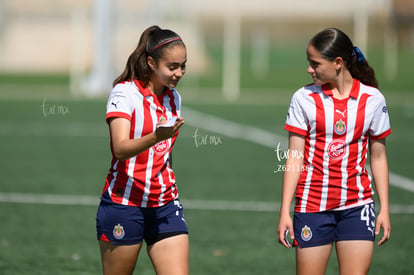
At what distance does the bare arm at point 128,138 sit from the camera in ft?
13.7

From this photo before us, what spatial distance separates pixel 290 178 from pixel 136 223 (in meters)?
0.91

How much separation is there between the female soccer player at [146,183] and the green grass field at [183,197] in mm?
2019

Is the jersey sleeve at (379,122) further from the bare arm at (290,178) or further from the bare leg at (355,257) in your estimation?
the bare leg at (355,257)

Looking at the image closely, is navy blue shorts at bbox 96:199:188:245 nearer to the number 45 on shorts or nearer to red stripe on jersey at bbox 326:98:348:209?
red stripe on jersey at bbox 326:98:348:209

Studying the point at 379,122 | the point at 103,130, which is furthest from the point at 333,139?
the point at 103,130

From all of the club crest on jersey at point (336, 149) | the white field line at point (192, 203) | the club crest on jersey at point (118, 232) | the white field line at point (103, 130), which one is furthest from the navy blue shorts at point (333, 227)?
the white field line at point (103, 130)

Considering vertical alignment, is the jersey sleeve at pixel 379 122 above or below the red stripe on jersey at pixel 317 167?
above

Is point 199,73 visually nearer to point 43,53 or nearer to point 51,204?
point 43,53

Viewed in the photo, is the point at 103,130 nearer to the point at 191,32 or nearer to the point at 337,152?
the point at 337,152

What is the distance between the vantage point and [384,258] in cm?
742

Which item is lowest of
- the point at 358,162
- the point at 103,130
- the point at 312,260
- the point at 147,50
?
the point at 103,130

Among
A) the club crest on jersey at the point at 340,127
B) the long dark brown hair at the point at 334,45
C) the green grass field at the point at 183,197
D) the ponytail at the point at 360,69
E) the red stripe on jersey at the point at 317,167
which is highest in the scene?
the long dark brown hair at the point at 334,45

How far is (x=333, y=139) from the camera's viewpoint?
475cm

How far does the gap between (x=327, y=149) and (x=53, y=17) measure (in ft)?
146
